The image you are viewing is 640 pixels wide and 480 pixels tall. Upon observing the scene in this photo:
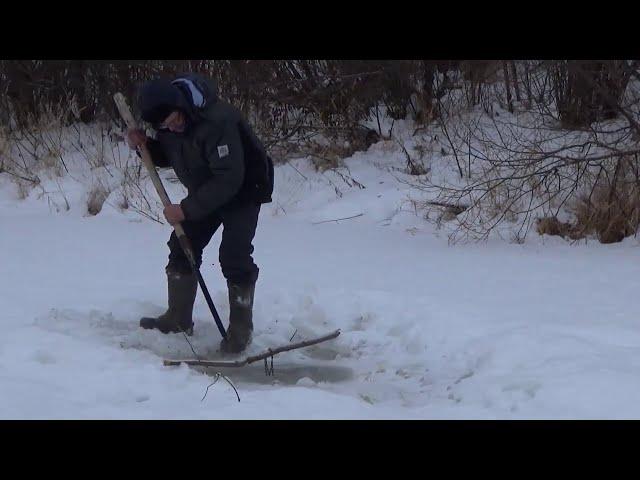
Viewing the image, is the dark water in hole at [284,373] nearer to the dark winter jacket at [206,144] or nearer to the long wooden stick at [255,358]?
the long wooden stick at [255,358]

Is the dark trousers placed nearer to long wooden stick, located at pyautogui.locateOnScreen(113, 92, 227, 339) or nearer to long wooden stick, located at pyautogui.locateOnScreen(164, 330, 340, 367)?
long wooden stick, located at pyautogui.locateOnScreen(113, 92, 227, 339)

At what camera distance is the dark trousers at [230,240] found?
4.81 m

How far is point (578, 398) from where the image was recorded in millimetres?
3510

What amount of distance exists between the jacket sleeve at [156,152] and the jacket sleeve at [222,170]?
1.48 feet

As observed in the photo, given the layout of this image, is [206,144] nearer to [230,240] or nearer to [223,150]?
[223,150]

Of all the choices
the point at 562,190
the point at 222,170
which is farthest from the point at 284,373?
the point at 562,190

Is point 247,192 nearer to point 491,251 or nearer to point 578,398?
point 578,398

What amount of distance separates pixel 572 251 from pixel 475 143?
3501 millimetres

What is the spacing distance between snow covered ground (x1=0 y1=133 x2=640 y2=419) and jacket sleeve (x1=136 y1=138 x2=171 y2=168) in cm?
98

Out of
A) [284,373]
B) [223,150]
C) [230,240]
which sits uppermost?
[223,150]

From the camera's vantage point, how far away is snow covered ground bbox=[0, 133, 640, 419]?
3598 millimetres

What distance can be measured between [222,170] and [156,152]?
600mm

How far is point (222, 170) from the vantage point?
4539 millimetres
